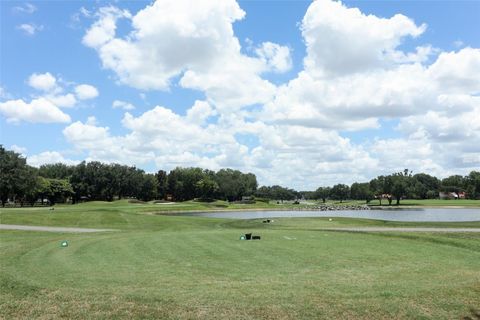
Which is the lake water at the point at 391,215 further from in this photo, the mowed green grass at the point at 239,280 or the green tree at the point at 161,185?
the green tree at the point at 161,185

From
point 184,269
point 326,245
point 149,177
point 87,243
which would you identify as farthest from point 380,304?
point 149,177

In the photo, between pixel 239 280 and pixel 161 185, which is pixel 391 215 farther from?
pixel 161 185

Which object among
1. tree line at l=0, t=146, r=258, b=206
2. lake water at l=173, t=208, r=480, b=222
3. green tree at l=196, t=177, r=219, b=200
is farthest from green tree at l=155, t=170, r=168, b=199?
lake water at l=173, t=208, r=480, b=222

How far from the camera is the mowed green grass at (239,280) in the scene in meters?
10.2

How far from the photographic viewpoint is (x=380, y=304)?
10523mm

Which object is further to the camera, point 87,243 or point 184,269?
point 87,243

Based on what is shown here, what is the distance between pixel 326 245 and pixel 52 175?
165m

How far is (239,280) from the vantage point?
13312 mm

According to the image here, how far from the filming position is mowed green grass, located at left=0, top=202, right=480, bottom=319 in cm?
1016

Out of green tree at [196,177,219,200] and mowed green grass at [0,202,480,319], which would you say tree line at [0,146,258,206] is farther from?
mowed green grass at [0,202,480,319]

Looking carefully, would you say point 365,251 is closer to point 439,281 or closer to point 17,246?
point 439,281

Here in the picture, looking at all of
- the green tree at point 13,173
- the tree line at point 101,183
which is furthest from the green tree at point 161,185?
the green tree at point 13,173

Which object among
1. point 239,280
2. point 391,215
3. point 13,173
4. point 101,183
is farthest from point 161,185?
point 239,280

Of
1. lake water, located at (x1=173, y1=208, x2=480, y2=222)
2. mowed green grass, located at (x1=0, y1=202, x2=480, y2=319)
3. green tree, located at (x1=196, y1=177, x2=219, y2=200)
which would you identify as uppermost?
green tree, located at (x1=196, y1=177, x2=219, y2=200)
